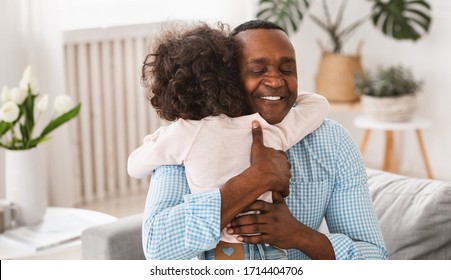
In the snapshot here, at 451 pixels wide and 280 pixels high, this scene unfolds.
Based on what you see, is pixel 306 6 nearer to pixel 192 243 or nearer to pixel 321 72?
pixel 321 72

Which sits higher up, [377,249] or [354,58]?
[354,58]

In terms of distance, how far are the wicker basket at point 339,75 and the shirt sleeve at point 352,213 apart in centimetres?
263

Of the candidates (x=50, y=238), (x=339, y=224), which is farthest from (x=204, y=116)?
(x=50, y=238)

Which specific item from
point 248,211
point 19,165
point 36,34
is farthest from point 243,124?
point 36,34

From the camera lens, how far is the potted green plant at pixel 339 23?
3.83m

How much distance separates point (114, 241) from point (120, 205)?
6.67ft

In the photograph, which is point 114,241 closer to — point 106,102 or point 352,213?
point 352,213

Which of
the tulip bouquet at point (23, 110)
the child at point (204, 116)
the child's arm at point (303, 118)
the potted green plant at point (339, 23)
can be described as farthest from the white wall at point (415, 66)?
the child at point (204, 116)

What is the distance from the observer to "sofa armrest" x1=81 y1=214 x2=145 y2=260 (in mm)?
1759

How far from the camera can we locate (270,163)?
122 centimetres

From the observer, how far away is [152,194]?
1284 mm

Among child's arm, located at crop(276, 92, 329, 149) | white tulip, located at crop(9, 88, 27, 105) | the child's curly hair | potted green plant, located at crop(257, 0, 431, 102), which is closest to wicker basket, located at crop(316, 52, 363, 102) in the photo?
potted green plant, located at crop(257, 0, 431, 102)

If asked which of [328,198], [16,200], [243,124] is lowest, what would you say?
[16,200]
